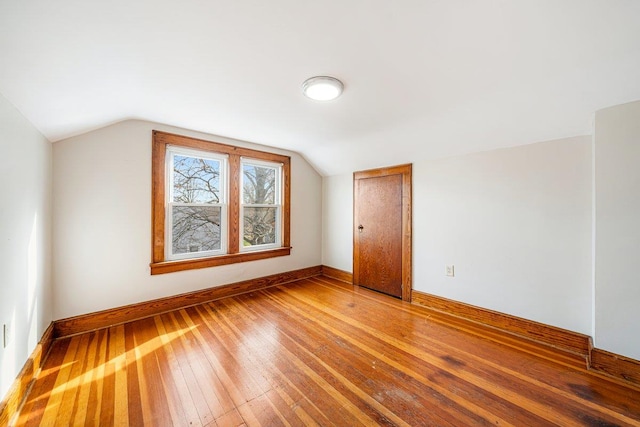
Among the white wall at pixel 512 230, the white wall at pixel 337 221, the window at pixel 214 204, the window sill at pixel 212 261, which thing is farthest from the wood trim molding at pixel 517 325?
the window at pixel 214 204

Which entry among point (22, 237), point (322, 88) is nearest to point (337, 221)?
point (322, 88)

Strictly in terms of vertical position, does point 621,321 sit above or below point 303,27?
below

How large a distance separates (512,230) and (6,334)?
3.83 metres

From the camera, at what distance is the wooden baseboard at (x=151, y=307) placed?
2.25 metres

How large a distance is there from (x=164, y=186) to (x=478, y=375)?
340 cm

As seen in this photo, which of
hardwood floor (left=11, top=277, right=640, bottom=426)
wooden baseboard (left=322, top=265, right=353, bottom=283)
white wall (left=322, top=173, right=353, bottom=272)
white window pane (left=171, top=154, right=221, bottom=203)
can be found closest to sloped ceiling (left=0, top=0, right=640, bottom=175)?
white window pane (left=171, top=154, right=221, bottom=203)

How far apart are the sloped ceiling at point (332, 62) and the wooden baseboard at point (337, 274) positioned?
2457 millimetres

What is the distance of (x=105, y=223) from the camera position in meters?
Result: 2.41

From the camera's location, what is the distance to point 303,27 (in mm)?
1238

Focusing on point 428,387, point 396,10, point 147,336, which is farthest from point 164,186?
point 428,387

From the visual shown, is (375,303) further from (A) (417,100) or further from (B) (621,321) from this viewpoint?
(A) (417,100)

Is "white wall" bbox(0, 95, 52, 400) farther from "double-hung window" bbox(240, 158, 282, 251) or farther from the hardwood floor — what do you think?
"double-hung window" bbox(240, 158, 282, 251)

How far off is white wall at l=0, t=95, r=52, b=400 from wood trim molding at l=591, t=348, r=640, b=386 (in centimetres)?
379

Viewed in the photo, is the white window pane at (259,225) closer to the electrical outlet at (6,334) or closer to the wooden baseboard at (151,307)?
the wooden baseboard at (151,307)
